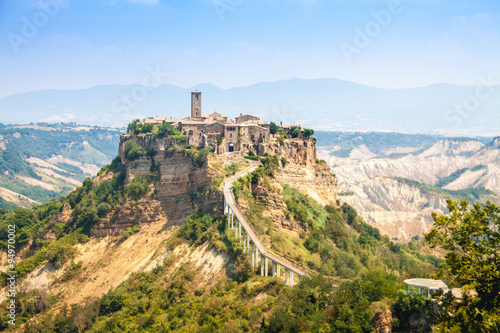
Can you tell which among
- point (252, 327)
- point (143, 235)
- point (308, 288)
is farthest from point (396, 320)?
point (143, 235)

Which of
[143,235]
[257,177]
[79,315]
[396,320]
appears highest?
[257,177]

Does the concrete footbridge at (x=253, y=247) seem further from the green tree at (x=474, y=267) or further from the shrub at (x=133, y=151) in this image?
the shrub at (x=133, y=151)

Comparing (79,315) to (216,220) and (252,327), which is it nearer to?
(216,220)

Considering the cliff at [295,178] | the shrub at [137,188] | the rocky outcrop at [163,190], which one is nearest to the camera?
the cliff at [295,178]

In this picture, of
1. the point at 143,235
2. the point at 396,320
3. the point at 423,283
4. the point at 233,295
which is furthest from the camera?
the point at 143,235

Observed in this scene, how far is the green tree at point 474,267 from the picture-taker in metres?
15.9

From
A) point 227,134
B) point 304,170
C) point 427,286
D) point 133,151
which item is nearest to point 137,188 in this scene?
point 133,151

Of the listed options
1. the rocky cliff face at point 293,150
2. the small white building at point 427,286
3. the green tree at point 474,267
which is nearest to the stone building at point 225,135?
the rocky cliff face at point 293,150

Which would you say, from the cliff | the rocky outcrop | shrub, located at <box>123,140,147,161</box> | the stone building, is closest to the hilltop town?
the stone building

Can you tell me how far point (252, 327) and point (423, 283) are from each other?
9.59m

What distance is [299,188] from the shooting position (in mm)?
57688

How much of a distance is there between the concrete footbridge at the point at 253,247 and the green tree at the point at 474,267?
14567 mm

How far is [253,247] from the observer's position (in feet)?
115

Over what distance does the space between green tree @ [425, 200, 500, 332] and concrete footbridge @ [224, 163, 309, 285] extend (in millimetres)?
14567
